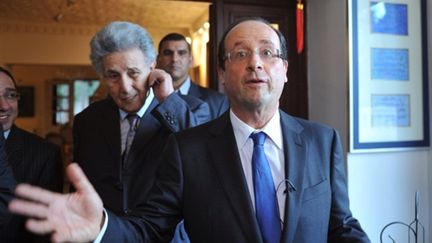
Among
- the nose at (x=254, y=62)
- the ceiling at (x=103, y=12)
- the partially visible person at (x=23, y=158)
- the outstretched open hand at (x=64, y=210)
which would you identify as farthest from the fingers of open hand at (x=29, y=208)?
the ceiling at (x=103, y=12)

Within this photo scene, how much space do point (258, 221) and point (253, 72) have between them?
41cm

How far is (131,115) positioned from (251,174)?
58 cm

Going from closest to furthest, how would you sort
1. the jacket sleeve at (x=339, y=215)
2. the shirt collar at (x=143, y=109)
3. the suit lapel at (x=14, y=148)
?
the jacket sleeve at (x=339, y=215), the shirt collar at (x=143, y=109), the suit lapel at (x=14, y=148)

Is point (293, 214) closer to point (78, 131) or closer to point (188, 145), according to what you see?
point (188, 145)

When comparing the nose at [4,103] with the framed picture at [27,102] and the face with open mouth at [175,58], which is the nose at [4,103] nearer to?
the face with open mouth at [175,58]

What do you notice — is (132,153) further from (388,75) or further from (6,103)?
(388,75)

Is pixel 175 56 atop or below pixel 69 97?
below

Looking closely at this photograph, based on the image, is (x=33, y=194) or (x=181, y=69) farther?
(x=181, y=69)

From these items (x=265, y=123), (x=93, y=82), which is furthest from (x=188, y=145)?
(x=93, y=82)

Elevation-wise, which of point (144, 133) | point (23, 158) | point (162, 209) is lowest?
point (162, 209)

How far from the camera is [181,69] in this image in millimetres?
2744

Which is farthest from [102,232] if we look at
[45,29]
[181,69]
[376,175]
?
[45,29]

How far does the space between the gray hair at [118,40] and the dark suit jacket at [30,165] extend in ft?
1.60

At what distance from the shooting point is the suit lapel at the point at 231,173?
3.49 feet
